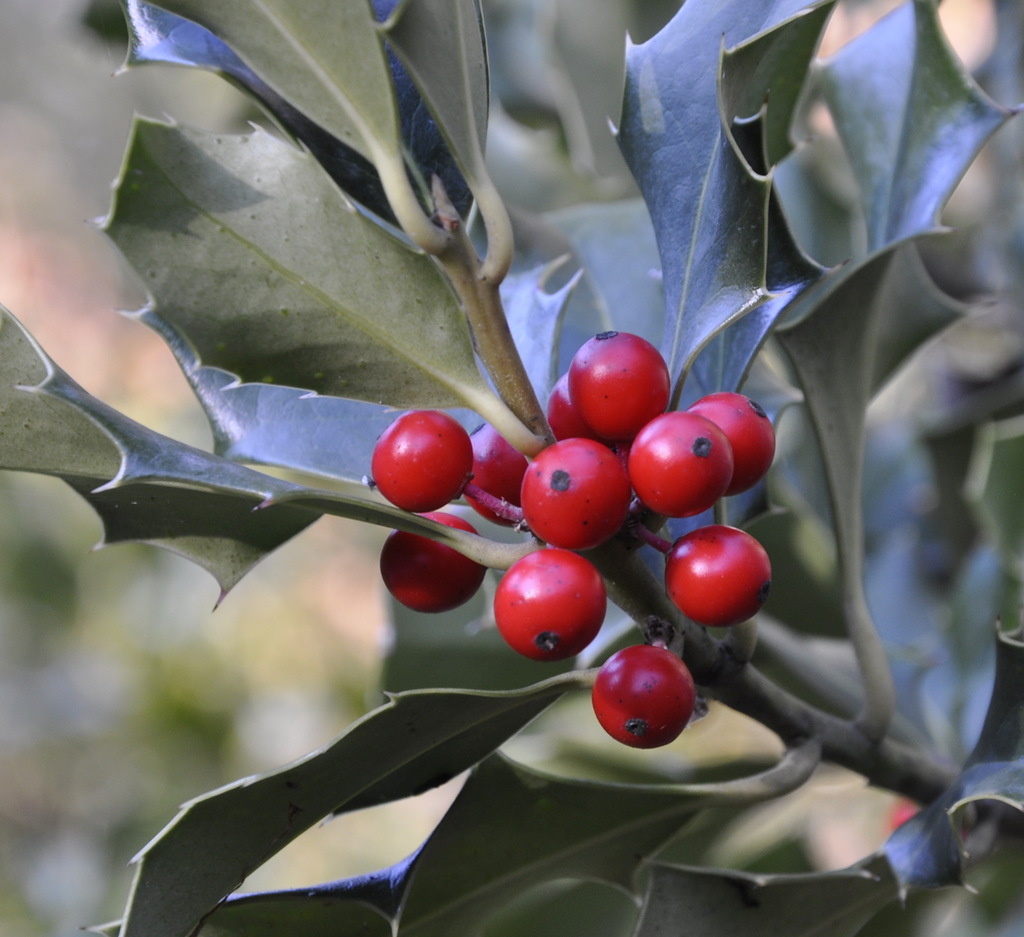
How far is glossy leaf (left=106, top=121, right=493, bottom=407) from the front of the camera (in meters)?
0.63

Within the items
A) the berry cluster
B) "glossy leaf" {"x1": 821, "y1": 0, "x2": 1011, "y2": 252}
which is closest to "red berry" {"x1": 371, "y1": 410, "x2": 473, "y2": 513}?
the berry cluster

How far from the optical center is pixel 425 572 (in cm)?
69

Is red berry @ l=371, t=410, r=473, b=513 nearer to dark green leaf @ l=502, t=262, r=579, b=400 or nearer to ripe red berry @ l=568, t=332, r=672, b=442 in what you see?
ripe red berry @ l=568, t=332, r=672, b=442

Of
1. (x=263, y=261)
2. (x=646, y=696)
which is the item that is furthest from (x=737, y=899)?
(x=263, y=261)

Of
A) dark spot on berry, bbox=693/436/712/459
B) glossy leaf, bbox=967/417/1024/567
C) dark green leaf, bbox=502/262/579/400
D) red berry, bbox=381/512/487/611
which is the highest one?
dark spot on berry, bbox=693/436/712/459

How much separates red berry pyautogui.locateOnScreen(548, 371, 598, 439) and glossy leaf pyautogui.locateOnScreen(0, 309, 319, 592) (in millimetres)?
201

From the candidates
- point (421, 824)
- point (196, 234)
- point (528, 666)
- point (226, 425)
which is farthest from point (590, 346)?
point (421, 824)

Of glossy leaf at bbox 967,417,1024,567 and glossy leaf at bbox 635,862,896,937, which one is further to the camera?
glossy leaf at bbox 967,417,1024,567

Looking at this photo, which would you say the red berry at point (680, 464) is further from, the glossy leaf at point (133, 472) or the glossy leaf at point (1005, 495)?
the glossy leaf at point (1005, 495)

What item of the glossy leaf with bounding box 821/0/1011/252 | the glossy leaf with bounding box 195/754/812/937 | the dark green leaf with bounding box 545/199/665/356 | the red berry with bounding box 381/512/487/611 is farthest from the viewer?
the dark green leaf with bounding box 545/199/665/356

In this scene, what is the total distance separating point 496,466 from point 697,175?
0.85ft

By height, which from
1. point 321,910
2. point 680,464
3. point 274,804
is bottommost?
point 321,910

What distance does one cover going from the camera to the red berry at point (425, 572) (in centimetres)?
69

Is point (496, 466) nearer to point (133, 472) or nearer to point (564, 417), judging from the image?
Answer: point (564, 417)
